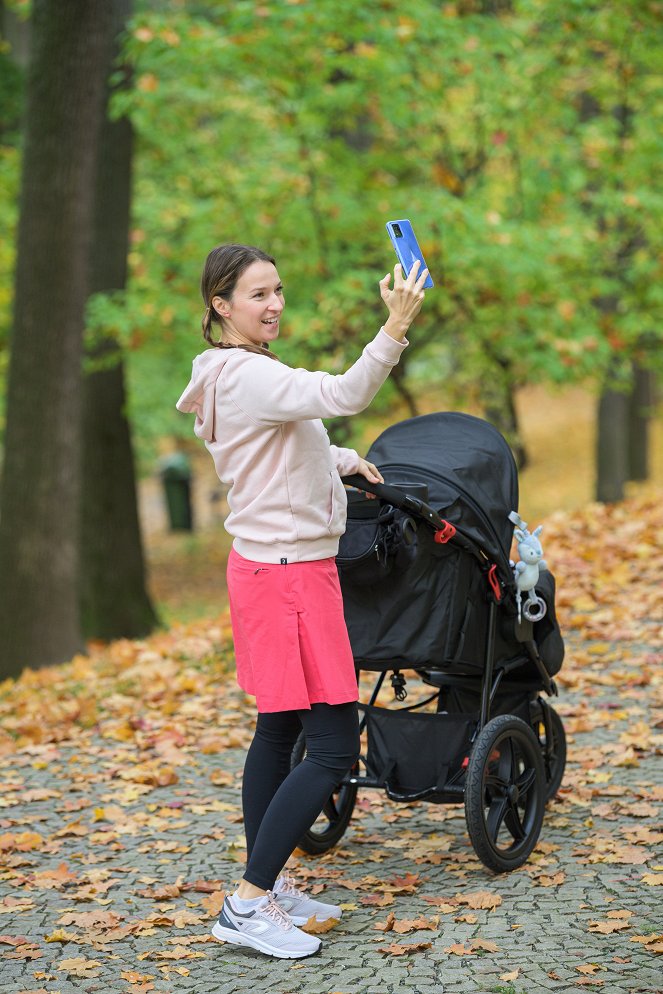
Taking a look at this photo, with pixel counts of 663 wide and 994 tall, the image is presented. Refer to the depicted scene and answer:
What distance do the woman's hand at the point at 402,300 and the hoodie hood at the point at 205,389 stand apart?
539 millimetres

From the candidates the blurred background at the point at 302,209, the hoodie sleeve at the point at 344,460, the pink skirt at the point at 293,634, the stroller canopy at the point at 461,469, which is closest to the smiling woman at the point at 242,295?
the hoodie sleeve at the point at 344,460

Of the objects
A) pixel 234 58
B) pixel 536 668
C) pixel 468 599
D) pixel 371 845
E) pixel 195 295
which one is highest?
pixel 234 58

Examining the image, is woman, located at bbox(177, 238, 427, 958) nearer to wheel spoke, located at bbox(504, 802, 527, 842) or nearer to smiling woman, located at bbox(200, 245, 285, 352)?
smiling woman, located at bbox(200, 245, 285, 352)

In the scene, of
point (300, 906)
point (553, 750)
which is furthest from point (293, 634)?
point (553, 750)

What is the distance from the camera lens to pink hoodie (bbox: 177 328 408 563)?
3334mm

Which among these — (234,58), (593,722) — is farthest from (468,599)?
(234,58)

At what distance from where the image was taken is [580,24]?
11.3 metres

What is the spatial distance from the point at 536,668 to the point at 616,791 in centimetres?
78

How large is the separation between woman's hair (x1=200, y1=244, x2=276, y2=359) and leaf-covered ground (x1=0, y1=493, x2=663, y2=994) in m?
1.84

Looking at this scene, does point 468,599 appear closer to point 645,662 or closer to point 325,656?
point 325,656

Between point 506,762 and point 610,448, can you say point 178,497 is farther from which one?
point 506,762

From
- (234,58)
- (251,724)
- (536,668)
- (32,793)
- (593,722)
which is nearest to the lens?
(536,668)

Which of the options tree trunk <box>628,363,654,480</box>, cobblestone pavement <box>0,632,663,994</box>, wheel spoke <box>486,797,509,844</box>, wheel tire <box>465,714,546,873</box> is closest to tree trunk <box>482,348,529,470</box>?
cobblestone pavement <box>0,632,663,994</box>

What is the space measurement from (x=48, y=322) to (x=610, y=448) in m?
8.85
